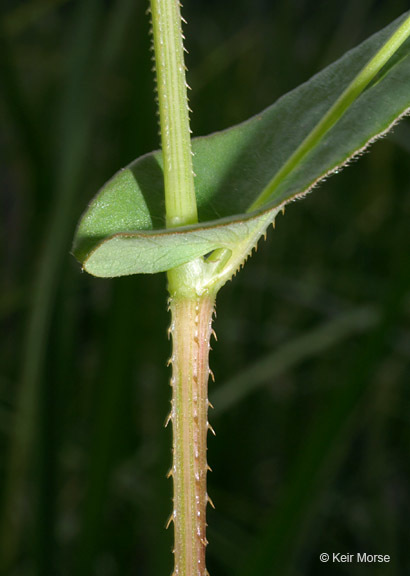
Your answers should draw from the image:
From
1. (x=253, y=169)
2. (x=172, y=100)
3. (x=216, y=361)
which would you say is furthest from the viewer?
(x=216, y=361)

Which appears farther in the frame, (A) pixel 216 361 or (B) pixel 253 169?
(A) pixel 216 361

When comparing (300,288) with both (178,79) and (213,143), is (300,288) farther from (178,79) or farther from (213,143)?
(178,79)

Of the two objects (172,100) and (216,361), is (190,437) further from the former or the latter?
(216,361)

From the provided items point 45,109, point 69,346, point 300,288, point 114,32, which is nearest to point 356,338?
point 300,288

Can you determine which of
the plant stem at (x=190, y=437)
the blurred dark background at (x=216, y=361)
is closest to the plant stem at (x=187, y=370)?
the plant stem at (x=190, y=437)

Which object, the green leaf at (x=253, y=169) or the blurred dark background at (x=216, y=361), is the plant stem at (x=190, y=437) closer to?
the green leaf at (x=253, y=169)

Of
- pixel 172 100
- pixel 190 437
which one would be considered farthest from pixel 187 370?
pixel 172 100

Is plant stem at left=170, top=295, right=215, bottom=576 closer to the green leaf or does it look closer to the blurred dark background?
the green leaf
